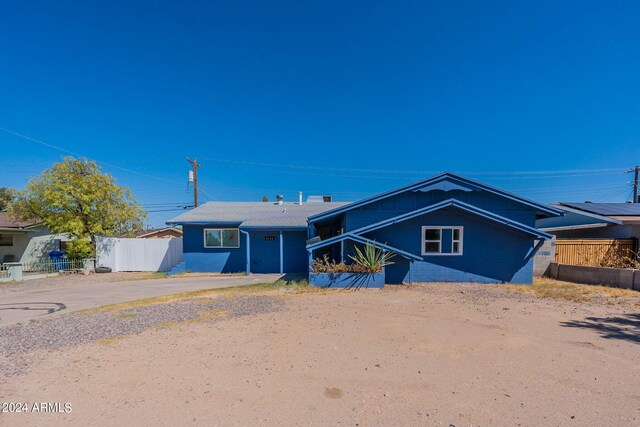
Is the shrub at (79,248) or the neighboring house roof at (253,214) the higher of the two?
the neighboring house roof at (253,214)

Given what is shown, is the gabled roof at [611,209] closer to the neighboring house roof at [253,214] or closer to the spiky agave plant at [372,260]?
the spiky agave plant at [372,260]

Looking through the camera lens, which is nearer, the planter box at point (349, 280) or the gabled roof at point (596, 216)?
the planter box at point (349, 280)

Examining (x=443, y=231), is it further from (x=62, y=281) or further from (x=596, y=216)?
(x=62, y=281)

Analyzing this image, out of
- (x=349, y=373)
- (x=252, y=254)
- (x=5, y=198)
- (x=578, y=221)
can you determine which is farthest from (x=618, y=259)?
(x=5, y=198)

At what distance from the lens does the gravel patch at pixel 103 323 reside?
4.88m

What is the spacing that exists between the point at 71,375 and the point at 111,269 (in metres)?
14.5

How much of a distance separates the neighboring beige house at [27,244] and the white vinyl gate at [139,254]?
500 centimetres

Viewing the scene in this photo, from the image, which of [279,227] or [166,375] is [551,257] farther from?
[166,375]

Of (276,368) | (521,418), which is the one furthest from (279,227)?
(521,418)

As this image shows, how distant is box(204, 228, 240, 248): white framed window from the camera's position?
14734 millimetres

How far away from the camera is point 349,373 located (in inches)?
155

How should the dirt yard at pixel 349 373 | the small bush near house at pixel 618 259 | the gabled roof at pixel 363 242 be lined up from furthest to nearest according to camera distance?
the small bush near house at pixel 618 259 < the gabled roof at pixel 363 242 < the dirt yard at pixel 349 373

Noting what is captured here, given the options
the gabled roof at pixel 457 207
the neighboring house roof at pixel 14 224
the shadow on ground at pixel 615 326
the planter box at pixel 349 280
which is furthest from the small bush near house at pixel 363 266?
the neighboring house roof at pixel 14 224

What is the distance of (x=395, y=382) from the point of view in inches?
146
